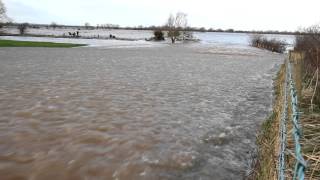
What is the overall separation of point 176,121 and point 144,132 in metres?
1.48

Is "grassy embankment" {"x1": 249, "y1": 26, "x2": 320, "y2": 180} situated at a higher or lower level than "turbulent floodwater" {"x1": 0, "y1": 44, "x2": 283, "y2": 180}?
higher

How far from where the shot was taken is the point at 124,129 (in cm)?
887

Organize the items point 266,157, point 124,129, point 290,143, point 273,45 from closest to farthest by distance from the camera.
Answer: point 266,157 < point 290,143 < point 124,129 < point 273,45

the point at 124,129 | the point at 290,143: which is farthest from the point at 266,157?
the point at 124,129

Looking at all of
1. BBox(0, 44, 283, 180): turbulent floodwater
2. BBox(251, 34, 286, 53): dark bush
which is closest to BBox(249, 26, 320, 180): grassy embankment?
BBox(0, 44, 283, 180): turbulent floodwater

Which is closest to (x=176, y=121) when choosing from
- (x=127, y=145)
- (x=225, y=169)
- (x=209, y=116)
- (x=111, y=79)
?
(x=209, y=116)

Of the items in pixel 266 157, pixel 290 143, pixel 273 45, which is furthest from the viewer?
pixel 273 45

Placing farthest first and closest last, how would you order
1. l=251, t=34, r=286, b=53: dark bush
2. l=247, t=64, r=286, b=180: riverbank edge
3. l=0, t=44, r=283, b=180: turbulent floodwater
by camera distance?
l=251, t=34, r=286, b=53: dark bush
l=0, t=44, r=283, b=180: turbulent floodwater
l=247, t=64, r=286, b=180: riverbank edge

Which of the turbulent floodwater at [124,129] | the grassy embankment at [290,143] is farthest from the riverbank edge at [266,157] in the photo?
the turbulent floodwater at [124,129]

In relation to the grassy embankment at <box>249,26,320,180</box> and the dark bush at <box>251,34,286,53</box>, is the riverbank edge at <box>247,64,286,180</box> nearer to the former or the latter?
the grassy embankment at <box>249,26,320,180</box>

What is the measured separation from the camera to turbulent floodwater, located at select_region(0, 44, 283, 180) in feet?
21.6

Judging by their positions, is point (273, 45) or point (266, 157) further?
point (273, 45)

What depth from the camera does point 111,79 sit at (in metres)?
17.0

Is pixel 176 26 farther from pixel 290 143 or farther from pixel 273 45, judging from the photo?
pixel 290 143
